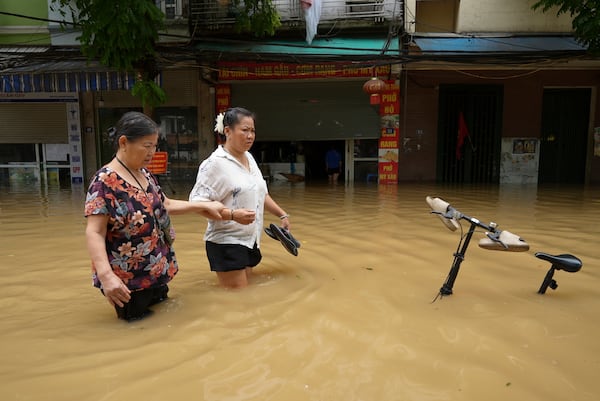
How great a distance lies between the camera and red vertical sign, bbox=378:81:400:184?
11.9 metres

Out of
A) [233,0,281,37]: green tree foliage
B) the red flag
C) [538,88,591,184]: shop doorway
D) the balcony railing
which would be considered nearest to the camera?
[233,0,281,37]: green tree foliage

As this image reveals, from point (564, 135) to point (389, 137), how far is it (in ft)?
17.6

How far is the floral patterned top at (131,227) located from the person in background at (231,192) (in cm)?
44

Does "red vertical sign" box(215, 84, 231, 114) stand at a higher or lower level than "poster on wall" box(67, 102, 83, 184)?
higher

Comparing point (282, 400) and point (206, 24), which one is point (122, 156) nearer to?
point (282, 400)

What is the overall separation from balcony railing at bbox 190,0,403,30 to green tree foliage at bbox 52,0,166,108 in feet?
10.2

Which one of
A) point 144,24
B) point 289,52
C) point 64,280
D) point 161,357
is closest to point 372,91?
point 289,52

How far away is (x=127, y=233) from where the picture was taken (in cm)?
232

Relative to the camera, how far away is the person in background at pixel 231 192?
2896 millimetres

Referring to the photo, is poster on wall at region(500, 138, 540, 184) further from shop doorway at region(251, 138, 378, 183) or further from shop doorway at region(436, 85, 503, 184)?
shop doorway at region(251, 138, 378, 183)

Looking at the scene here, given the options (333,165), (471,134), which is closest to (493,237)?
(333,165)

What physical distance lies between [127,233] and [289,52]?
29.5 ft

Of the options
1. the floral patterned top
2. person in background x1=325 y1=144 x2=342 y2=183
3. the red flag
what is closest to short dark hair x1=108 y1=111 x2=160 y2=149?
the floral patterned top

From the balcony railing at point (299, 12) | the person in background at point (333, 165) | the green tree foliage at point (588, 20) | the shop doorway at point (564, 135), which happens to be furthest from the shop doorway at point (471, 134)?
the green tree foliage at point (588, 20)
